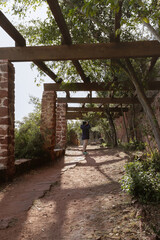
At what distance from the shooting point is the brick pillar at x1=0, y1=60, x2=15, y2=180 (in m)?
4.12

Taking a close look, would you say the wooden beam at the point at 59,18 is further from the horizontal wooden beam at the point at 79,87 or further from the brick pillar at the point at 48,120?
the brick pillar at the point at 48,120

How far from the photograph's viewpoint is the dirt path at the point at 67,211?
6.68 ft

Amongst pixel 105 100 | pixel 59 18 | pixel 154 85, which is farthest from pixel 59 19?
pixel 105 100

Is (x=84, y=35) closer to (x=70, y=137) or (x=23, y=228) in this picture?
(x=23, y=228)

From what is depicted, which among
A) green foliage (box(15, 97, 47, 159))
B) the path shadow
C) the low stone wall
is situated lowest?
the path shadow

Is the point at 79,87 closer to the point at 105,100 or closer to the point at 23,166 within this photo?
the point at 105,100

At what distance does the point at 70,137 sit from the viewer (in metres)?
17.3

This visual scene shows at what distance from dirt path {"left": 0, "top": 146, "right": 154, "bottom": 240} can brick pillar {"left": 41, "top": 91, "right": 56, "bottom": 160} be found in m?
2.54

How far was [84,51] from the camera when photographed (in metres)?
4.38

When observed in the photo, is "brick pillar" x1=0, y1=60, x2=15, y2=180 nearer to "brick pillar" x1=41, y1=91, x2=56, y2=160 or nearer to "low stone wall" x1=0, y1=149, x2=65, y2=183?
"low stone wall" x1=0, y1=149, x2=65, y2=183

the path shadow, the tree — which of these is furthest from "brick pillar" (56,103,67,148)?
the path shadow

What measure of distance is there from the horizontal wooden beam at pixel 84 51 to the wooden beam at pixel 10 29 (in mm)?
151

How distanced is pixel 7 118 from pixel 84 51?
207 centimetres

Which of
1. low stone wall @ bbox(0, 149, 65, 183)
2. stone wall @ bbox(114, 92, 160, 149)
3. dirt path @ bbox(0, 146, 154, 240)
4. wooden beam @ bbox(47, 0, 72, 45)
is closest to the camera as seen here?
dirt path @ bbox(0, 146, 154, 240)
